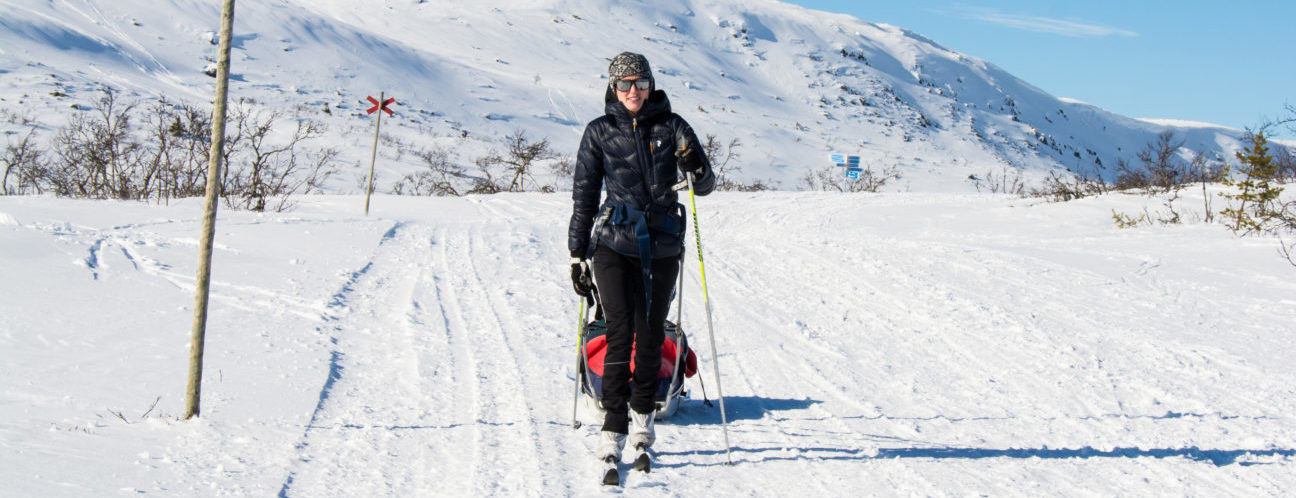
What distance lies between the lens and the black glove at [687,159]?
11.6ft

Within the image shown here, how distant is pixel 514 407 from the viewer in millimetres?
4359

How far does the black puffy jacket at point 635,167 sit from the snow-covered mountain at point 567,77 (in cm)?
2516

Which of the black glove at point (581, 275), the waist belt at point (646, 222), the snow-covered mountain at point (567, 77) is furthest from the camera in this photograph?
the snow-covered mountain at point (567, 77)

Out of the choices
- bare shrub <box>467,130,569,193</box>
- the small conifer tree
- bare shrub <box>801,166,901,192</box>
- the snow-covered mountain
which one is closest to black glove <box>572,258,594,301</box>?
the small conifer tree

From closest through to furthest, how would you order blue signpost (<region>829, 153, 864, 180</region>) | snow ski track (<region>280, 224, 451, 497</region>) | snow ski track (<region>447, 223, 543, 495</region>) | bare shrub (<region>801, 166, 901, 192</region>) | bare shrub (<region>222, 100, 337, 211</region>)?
snow ski track (<region>280, 224, 451, 497</region>) < snow ski track (<region>447, 223, 543, 495</region>) < bare shrub (<region>222, 100, 337, 211</region>) < blue signpost (<region>829, 153, 864, 180</region>) < bare shrub (<region>801, 166, 901, 192</region>)

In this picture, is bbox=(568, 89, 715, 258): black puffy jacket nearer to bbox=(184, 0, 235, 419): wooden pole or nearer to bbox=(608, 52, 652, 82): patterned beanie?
bbox=(608, 52, 652, 82): patterned beanie

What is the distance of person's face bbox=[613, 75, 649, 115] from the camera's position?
3588 mm

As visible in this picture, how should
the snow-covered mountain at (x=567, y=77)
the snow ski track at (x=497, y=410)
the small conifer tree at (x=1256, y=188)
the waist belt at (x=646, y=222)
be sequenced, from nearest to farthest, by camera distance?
the snow ski track at (x=497, y=410), the waist belt at (x=646, y=222), the small conifer tree at (x=1256, y=188), the snow-covered mountain at (x=567, y=77)

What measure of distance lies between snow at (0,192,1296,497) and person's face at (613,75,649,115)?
1.54m

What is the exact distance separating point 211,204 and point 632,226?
5.72ft

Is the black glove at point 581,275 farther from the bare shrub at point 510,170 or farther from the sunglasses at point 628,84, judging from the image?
the bare shrub at point 510,170

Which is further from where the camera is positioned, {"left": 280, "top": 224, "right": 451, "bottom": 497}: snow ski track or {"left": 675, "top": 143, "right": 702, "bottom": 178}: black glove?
{"left": 675, "top": 143, "right": 702, "bottom": 178}: black glove

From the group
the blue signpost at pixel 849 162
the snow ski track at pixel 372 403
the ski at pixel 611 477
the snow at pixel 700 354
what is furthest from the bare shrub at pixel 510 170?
the ski at pixel 611 477

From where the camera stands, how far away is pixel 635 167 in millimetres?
3613
